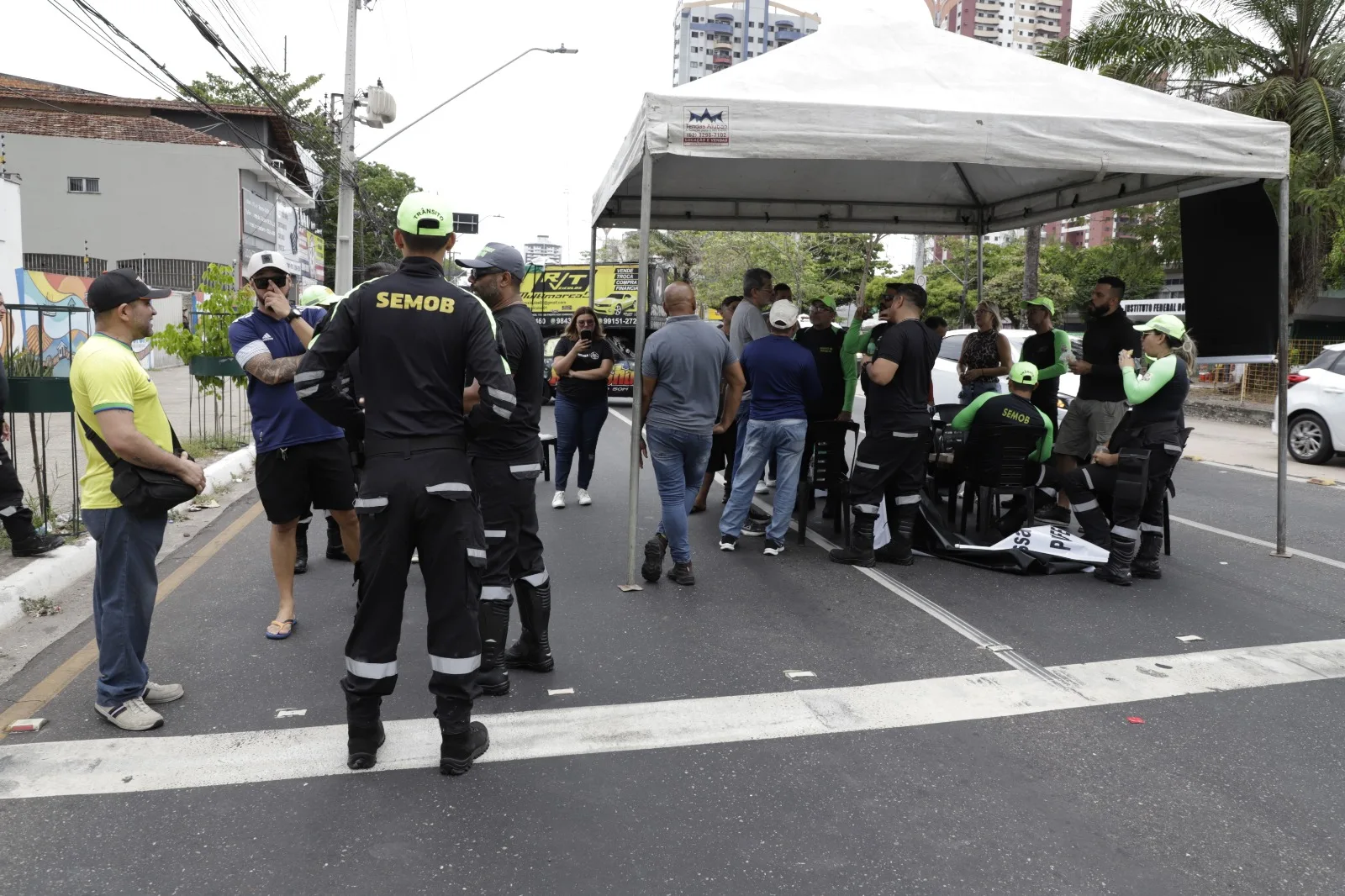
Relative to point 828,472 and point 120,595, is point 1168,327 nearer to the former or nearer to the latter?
point 828,472

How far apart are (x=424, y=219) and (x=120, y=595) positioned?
1981mm

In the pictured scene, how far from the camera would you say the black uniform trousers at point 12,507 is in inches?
237

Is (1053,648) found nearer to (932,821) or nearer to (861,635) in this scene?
(861,635)

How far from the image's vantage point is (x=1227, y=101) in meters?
18.7

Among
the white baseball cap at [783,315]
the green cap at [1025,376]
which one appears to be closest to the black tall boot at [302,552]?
the white baseball cap at [783,315]

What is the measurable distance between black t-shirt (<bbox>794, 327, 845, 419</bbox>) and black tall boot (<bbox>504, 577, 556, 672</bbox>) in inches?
158

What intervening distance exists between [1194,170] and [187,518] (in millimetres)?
8100

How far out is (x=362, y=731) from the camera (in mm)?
3609

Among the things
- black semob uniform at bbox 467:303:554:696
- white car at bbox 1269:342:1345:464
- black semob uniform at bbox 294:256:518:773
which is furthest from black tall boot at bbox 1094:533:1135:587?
white car at bbox 1269:342:1345:464

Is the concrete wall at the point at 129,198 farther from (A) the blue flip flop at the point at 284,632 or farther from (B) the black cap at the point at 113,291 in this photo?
(B) the black cap at the point at 113,291

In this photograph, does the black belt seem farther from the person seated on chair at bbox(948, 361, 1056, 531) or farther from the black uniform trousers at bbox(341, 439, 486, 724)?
the person seated on chair at bbox(948, 361, 1056, 531)

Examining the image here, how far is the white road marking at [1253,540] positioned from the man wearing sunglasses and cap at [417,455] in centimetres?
649

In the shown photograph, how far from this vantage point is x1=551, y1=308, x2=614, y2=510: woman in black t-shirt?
8102mm

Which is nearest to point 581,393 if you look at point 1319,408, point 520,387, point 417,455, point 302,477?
point 302,477
